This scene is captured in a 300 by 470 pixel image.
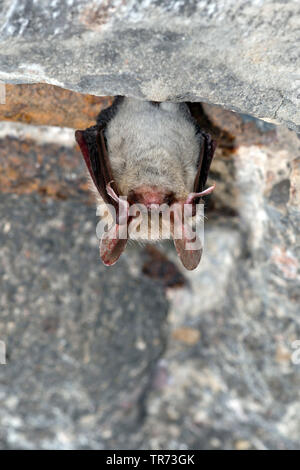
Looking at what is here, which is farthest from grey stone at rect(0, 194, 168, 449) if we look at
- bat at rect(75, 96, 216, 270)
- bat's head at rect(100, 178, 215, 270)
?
bat's head at rect(100, 178, 215, 270)

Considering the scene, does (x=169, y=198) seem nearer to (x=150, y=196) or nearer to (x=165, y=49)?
(x=150, y=196)

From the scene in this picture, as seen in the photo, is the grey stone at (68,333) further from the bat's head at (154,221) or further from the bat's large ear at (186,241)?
the bat's large ear at (186,241)

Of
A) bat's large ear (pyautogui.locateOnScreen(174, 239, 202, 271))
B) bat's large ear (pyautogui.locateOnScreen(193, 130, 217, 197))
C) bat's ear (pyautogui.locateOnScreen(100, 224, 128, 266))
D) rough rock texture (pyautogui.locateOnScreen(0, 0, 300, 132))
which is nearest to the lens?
rough rock texture (pyautogui.locateOnScreen(0, 0, 300, 132))

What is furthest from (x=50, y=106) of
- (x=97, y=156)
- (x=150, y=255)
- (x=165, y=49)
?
(x=150, y=255)

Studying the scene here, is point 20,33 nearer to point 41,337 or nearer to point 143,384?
point 41,337

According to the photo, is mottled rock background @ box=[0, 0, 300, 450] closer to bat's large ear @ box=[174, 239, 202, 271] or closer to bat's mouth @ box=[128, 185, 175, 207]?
bat's mouth @ box=[128, 185, 175, 207]
